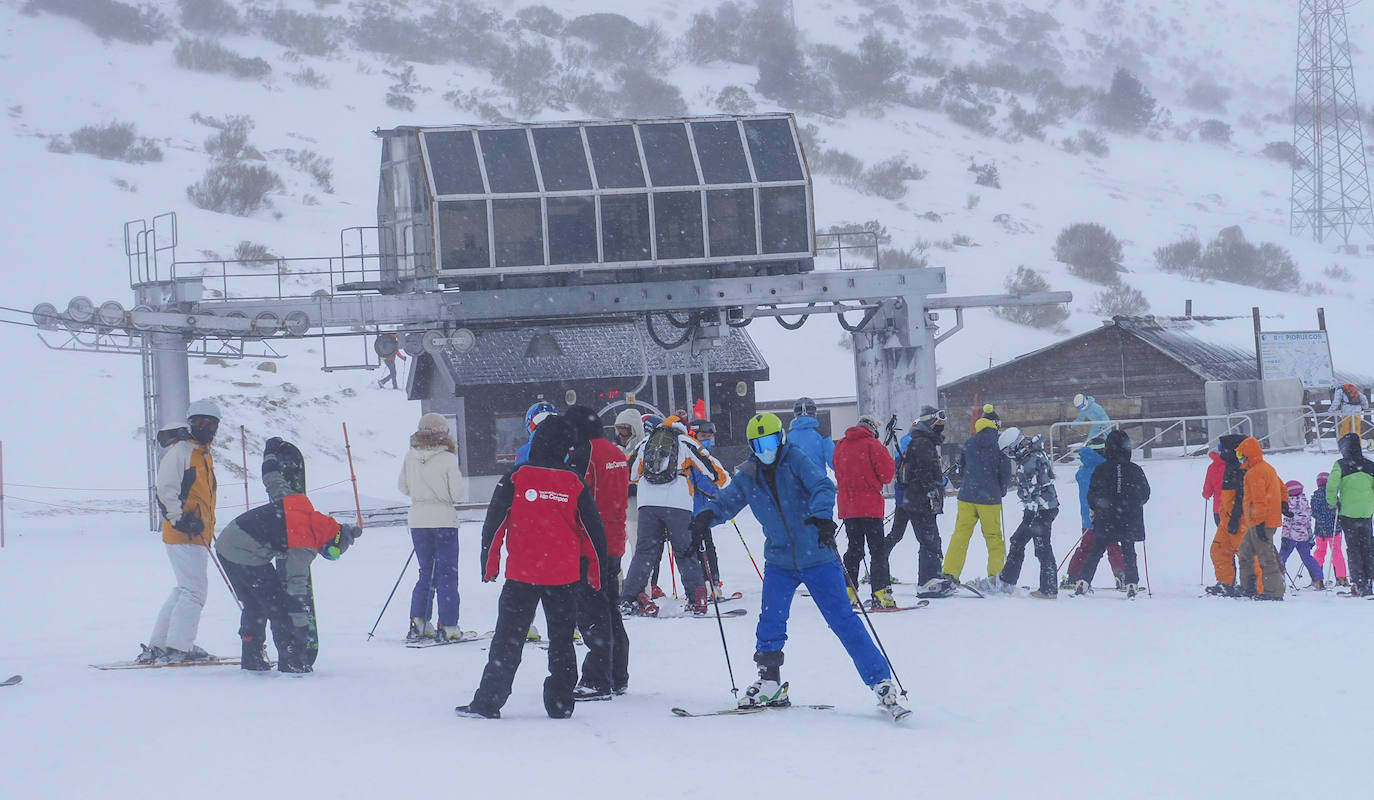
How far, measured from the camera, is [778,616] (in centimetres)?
835

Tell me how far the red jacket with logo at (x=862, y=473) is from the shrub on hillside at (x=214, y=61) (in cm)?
6400

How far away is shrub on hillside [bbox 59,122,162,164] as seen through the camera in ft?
184

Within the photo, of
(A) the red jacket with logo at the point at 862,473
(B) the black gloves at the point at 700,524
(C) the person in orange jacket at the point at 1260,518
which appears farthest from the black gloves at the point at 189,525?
(C) the person in orange jacket at the point at 1260,518

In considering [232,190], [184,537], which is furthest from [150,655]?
[232,190]

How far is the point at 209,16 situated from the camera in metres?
75.6

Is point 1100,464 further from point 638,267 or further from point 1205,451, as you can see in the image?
point 1205,451

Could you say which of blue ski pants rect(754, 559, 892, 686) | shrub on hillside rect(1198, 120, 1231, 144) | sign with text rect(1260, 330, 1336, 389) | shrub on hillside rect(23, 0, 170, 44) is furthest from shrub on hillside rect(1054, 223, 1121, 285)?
blue ski pants rect(754, 559, 892, 686)

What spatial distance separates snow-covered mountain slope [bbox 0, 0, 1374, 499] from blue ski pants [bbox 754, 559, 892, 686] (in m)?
27.7

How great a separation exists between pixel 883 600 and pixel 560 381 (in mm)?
22107

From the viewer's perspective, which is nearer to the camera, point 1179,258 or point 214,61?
point 214,61

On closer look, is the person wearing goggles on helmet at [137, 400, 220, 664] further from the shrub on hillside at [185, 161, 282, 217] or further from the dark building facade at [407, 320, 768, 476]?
the shrub on hillside at [185, 161, 282, 217]

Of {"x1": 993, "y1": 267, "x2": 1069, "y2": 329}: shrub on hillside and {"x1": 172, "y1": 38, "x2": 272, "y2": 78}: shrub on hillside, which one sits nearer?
{"x1": 993, "y1": 267, "x2": 1069, "y2": 329}: shrub on hillside

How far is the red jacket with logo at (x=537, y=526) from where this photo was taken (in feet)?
26.6

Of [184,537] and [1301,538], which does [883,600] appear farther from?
[1301,538]
